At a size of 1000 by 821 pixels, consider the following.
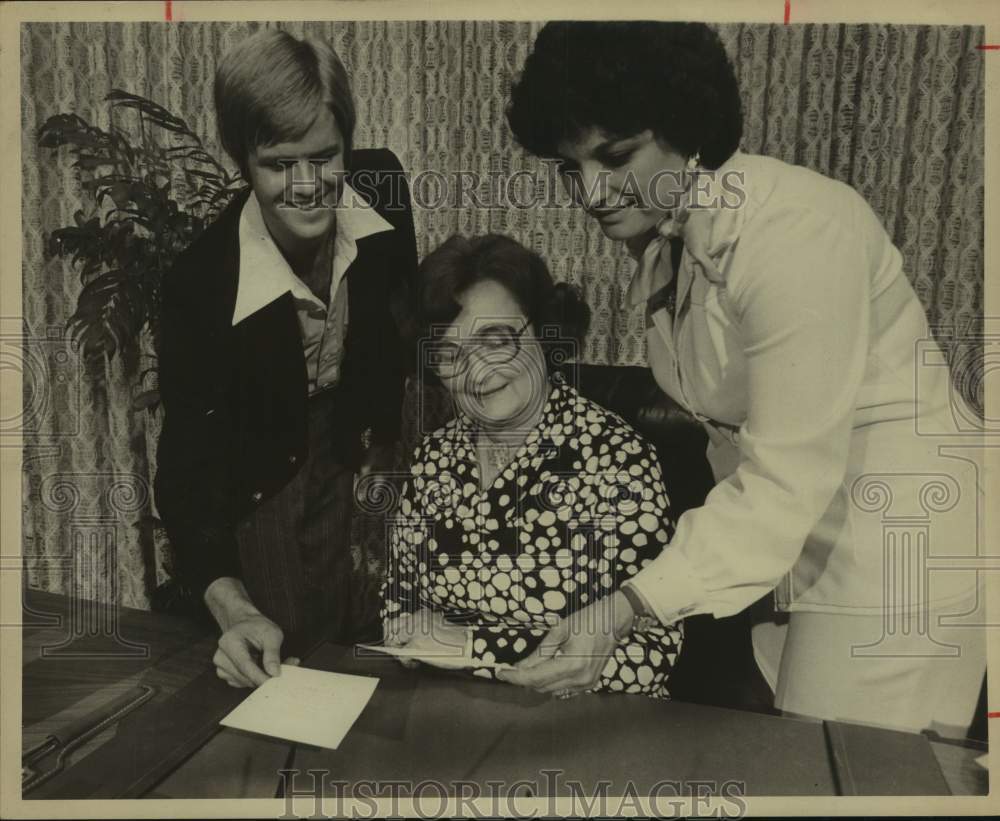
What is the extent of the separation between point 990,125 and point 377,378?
1.51 m

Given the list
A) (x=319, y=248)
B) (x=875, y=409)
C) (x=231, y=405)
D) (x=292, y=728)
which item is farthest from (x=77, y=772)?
(x=875, y=409)

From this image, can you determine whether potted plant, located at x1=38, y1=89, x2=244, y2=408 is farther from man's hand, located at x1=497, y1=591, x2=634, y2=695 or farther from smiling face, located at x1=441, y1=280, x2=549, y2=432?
man's hand, located at x1=497, y1=591, x2=634, y2=695

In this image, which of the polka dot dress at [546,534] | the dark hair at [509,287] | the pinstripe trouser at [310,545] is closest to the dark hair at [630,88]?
the dark hair at [509,287]

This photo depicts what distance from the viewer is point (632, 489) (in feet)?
5.98

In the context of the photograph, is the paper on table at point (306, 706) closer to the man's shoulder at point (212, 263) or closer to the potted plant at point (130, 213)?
the potted plant at point (130, 213)

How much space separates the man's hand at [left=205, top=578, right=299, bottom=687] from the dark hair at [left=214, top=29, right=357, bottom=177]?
0.97 metres

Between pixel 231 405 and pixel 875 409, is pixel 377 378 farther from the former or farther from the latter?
pixel 875 409

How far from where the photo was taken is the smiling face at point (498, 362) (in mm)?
1855

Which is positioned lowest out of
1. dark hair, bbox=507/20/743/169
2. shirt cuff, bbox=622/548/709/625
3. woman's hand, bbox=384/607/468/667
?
woman's hand, bbox=384/607/468/667

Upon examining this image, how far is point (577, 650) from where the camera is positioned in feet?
6.00

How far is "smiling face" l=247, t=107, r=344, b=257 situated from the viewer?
1.86 meters

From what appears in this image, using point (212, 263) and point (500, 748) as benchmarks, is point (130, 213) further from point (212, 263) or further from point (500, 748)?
point (500, 748)

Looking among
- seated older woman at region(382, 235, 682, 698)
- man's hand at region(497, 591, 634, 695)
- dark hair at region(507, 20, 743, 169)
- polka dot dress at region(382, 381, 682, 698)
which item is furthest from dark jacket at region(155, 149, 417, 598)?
man's hand at region(497, 591, 634, 695)

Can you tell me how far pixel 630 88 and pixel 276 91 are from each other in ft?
2.54
